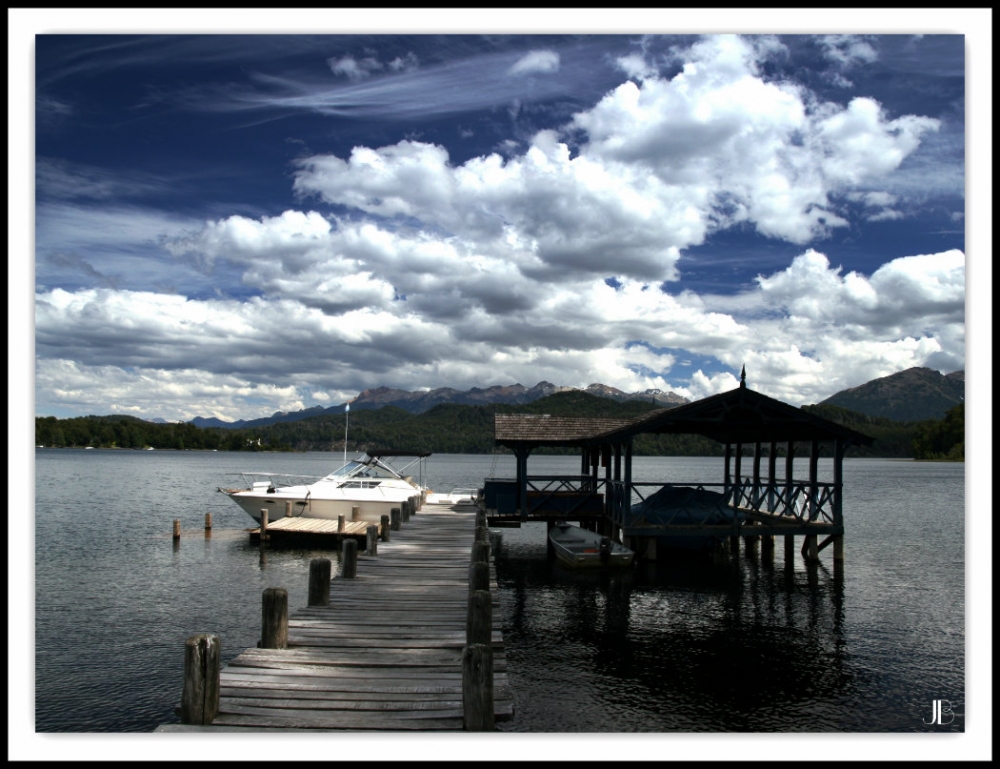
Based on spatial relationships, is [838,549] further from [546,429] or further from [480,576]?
[480,576]

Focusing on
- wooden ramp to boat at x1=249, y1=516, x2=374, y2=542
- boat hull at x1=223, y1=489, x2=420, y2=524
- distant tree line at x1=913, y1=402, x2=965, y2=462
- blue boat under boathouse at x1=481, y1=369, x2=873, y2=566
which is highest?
blue boat under boathouse at x1=481, y1=369, x2=873, y2=566

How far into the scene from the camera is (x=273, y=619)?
9.22m

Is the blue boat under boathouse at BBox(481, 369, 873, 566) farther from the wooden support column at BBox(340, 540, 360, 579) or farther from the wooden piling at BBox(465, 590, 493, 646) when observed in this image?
the wooden piling at BBox(465, 590, 493, 646)

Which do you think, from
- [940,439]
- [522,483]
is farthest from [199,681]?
[940,439]

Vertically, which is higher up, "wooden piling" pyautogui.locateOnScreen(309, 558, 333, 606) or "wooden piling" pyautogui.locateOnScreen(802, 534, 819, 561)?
"wooden piling" pyautogui.locateOnScreen(309, 558, 333, 606)

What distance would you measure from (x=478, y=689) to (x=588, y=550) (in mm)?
19177

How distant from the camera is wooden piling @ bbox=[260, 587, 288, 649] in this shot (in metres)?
9.19

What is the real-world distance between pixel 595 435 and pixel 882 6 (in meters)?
21.7

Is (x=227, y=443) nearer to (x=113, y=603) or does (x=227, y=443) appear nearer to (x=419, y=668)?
(x=113, y=603)

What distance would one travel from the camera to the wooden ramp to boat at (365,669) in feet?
24.1

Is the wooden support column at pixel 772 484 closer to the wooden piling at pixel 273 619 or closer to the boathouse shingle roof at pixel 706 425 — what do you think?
the boathouse shingle roof at pixel 706 425

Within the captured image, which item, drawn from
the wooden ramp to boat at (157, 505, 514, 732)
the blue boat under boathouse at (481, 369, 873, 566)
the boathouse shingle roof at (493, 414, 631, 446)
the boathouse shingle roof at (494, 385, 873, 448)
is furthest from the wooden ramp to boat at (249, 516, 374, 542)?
the wooden ramp to boat at (157, 505, 514, 732)

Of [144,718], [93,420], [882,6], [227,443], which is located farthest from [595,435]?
[227,443]

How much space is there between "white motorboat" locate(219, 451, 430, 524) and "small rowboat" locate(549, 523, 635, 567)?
896cm
